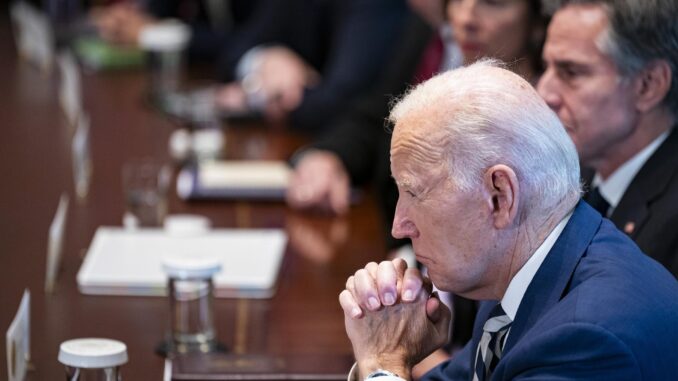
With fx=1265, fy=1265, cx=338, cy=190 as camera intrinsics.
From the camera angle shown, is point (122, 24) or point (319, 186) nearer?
point (319, 186)

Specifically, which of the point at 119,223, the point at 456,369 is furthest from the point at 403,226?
the point at 119,223

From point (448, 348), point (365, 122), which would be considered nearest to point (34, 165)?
point (365, 122)

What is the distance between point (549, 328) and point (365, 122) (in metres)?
2.58

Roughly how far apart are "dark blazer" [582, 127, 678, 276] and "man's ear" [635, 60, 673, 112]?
0.27 feet

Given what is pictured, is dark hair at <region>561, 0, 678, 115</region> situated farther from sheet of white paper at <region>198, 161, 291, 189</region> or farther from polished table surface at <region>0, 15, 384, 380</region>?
sheet of white paper at <region>198, 161, 291, 189</region>

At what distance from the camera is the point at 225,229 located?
10.7 ft

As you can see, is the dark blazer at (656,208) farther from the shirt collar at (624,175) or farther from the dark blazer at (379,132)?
the dark blazer at (379,132)

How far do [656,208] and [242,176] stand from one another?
5.19 feet

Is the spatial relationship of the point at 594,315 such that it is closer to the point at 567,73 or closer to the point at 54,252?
the point at 567,73

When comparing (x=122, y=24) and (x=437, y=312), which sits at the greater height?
(x=122, y=24)

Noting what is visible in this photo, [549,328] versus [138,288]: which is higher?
[549,328]

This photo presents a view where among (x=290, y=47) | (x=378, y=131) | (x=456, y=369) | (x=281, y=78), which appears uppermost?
(x=290, y=47)

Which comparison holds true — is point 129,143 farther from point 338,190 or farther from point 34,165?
point 338,190

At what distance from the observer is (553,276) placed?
1.81 m
